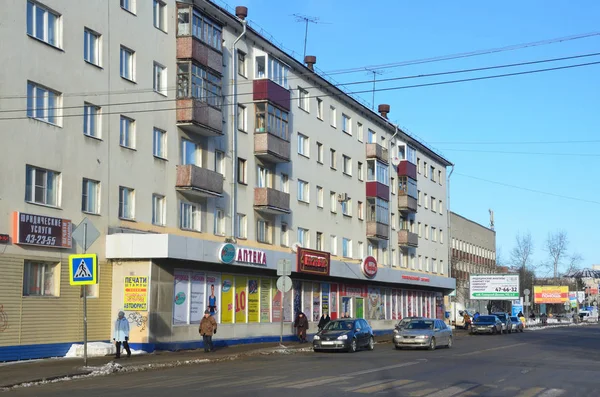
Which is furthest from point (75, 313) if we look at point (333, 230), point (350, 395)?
point (333, 230)

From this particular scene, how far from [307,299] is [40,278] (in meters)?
20.2

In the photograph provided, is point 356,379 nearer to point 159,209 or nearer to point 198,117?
point 159,209

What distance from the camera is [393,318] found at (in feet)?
186

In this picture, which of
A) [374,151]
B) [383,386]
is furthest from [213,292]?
[374,151]

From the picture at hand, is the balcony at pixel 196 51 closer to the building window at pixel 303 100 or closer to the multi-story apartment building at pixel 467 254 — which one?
the building window at pixel 303 100

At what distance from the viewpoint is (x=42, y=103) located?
26.5m

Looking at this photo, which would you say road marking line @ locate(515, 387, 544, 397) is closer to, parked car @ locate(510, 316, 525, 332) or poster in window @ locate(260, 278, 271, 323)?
poster in window @ locate(260, 278, 271, 323)

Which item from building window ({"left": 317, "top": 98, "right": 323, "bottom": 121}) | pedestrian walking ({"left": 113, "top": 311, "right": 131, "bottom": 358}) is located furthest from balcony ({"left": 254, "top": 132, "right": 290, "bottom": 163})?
pedestrian walking ({"left": 113, "top": 311, "right": 131, "bottom": 358})

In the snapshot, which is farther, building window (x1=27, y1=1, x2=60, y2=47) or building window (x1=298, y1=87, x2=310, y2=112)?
building window (x1=298, y1=87, x2=310, y2=112)

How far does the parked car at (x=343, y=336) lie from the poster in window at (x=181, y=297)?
557cm

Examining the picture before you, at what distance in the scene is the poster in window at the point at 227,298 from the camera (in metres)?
35.2

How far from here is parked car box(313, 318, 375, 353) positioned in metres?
30.2

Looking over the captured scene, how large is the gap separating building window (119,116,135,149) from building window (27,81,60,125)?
364 cm

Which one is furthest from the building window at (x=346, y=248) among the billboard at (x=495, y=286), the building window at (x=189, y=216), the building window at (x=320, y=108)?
the billboard at (x=495, y=286)
